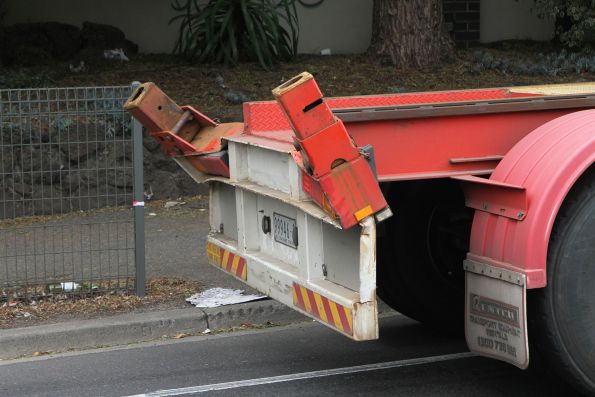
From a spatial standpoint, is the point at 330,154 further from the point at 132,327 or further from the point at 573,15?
the point at 573,15

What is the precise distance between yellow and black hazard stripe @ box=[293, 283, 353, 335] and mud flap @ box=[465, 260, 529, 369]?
678mm

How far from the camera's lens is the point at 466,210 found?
18.6ft

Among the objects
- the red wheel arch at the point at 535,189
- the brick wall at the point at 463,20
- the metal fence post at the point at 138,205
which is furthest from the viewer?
the brick wall at the point at 463,20

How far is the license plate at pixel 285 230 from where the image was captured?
520 cm

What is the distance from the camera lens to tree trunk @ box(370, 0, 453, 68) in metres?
12.9

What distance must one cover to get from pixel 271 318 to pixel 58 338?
61.3 inches

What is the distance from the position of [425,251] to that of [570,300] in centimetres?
158

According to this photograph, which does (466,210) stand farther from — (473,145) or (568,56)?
(568,56)

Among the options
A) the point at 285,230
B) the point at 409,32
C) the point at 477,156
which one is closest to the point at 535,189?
the point at 477,156

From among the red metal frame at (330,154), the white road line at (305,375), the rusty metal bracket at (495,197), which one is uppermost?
the red metal frame at (330,154)

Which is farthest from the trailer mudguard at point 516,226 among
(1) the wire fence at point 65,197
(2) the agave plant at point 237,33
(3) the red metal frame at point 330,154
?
(2) the agave plant at point 237,33

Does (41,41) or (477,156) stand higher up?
(41,41)

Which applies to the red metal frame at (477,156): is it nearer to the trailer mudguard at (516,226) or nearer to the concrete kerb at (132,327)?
the trailer mudguard at (516,226)

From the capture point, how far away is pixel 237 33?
13297 millimetres
